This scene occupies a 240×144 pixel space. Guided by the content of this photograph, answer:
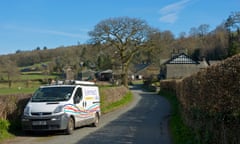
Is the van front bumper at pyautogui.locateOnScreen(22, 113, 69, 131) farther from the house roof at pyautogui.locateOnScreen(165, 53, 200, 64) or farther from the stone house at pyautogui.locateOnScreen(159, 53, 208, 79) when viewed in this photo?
the house roof at pyautogui.locateOnScreen(165, 53, 200, 64)

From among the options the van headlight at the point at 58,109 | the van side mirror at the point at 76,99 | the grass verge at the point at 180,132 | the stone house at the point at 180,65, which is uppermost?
the stone house at the point at 180,65

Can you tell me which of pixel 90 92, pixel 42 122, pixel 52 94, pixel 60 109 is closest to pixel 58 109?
pixel 60 109

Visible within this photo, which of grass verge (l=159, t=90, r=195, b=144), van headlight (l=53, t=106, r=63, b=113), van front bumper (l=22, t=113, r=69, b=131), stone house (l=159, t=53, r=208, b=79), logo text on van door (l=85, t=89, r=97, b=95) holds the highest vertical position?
stone house (l=159, t=53, r=208, b=79)

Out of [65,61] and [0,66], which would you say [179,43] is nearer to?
[65,61]

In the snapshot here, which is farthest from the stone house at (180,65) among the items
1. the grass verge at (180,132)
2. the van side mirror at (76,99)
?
the van side mirror at (76,99)

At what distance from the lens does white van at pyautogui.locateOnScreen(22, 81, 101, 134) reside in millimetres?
12008

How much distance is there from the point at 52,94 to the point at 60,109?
1.38 meters

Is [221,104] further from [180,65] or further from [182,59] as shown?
[180,65]

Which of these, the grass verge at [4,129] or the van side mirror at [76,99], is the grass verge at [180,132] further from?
the grass verge at [4,129]

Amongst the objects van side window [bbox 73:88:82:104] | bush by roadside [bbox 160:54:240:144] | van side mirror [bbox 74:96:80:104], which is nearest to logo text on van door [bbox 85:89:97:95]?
van side window [bbox 73:88:82:104]

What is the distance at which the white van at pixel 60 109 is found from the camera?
1201 centimetres

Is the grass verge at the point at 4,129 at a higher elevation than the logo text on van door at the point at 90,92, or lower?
lower

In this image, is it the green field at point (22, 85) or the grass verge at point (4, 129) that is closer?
the grass verge at point (4, 129)

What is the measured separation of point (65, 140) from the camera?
36.6ft
